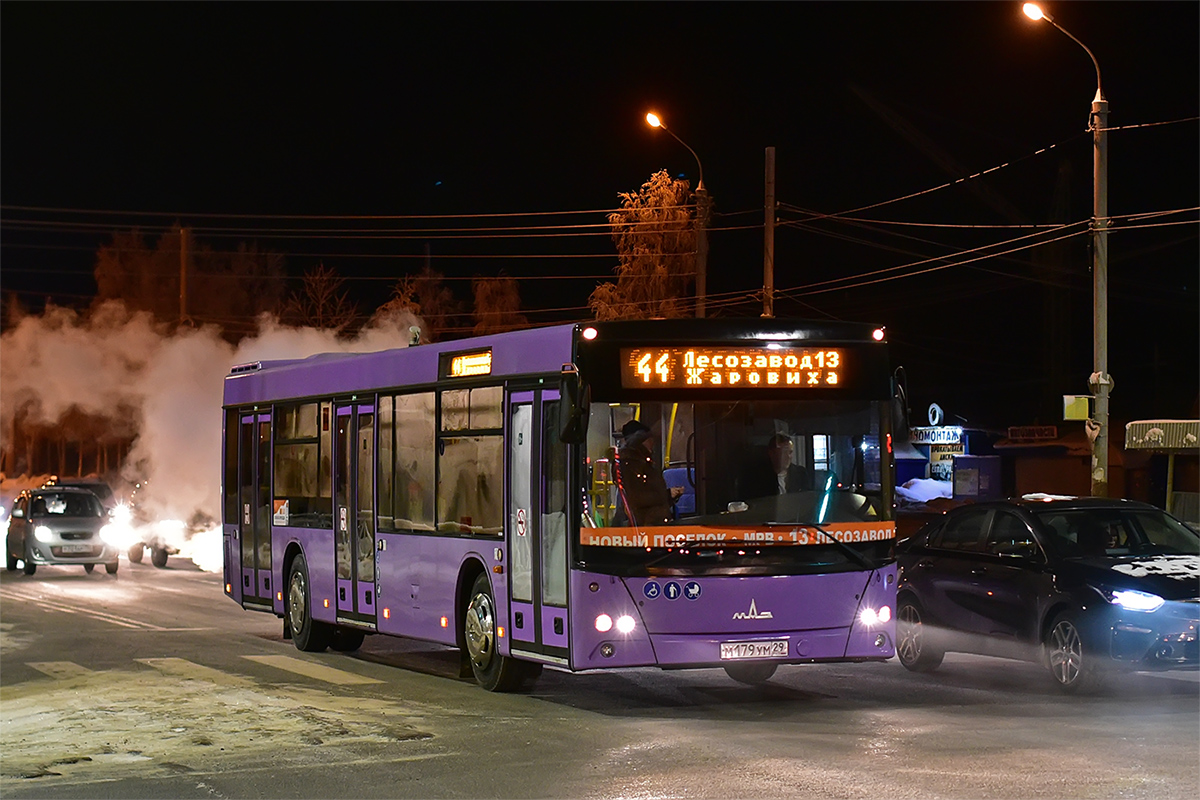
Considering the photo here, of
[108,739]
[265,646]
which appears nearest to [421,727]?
[108,739]

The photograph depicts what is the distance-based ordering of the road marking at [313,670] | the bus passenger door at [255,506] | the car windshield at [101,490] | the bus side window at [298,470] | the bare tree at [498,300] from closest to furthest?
the road marking at [313,670], the bus side window at [298,470], the bus passenger door at [255,506], the car windshield at [101,490], the bare tree at [498,300]

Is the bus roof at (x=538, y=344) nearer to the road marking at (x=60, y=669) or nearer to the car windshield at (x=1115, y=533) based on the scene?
the car windshield at (x=1115, y=533)

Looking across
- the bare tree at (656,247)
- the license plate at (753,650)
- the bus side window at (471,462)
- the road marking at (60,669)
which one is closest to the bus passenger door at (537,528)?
the bus side window at (471,462)

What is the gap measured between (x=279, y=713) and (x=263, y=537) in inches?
276

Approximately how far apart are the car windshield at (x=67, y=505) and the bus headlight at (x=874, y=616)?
83.3 feet

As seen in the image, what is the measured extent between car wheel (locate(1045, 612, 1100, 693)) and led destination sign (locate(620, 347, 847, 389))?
288 centimetres

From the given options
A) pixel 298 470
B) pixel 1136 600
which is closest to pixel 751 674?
pixel 1136 600

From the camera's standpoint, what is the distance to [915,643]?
15.4m

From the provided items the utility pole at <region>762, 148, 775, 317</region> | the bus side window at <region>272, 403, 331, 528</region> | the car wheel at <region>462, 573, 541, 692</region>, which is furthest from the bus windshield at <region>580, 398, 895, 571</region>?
the utility pole at <region>762, 148, 775, 317</region>

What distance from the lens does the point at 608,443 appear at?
1241cm

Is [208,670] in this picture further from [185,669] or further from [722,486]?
[722,486]

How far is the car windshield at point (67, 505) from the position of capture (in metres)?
35.2

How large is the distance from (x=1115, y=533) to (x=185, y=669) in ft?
28.6

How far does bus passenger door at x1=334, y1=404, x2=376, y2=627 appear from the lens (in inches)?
647
